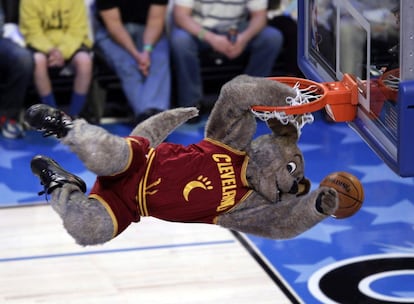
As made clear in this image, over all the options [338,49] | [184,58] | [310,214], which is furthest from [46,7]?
[310,214]

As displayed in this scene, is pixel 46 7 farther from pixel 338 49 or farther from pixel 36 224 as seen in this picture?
pixel 338 49

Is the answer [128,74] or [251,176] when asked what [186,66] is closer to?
[128,74]

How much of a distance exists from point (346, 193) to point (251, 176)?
427 mm

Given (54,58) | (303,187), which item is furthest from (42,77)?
(303,187)

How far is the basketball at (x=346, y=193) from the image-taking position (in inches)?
169

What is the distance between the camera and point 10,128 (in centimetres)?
802

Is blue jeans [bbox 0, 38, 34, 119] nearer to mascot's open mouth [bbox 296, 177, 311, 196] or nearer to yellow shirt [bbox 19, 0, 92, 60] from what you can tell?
yellow shirt [bbox 19, 0, 92, 60]

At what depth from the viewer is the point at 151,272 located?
5703 mm

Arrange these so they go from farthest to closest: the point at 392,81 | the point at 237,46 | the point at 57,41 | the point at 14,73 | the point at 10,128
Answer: the point at 237,46 → the point at 10,128 → the point at 57,41 → the point at 14,73 → the point at 392,81

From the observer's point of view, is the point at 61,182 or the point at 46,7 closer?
the point at 61,182

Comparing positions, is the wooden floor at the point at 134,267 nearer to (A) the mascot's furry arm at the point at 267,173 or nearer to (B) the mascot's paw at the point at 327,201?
(A) the mascot's furry arm at the point at 267,173

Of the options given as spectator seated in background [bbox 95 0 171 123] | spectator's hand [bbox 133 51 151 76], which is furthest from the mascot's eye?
spectator's hand [bbox 133 51 151 76]

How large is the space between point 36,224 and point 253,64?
2.68 metres

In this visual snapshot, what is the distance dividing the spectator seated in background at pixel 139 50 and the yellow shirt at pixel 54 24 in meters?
0.19
